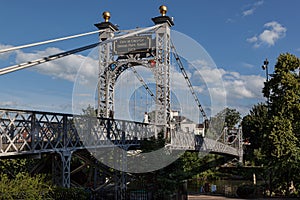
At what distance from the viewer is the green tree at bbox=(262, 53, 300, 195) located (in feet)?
58.0

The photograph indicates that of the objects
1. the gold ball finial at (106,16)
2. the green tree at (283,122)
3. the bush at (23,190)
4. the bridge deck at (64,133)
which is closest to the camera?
the bush at (23,190)

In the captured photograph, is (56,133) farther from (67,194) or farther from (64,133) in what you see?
(67,194)

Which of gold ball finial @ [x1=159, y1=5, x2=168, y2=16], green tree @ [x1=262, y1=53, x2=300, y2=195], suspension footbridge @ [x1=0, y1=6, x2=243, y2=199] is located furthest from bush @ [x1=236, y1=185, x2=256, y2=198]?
gold ball finial @ [x1=159, y1=5, x2=168, y2=16]

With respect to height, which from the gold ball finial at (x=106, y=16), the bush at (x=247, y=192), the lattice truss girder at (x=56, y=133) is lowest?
the bush at (x=247, y=192)

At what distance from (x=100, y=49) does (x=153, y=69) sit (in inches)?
148

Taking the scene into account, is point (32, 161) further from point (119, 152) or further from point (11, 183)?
point (11, 183)

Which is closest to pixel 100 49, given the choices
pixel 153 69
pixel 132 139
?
pixel 153 69

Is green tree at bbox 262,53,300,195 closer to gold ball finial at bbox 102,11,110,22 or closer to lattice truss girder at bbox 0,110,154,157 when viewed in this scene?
lattice truss girder at bbox 0,110,154,157

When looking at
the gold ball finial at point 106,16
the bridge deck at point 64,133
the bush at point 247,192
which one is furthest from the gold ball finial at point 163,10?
the bush at point 247,192

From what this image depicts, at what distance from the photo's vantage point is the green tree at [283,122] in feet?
58.0

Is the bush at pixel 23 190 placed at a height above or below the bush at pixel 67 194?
above

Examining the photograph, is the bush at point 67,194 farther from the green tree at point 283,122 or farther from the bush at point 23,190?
the green tree at point 283,122

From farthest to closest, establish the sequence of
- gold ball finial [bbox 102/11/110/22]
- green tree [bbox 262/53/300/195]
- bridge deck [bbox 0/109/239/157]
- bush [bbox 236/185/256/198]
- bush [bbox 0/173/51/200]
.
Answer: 1. gold ball finial [bbox 102/11/110/22]
2. bush [bbox 236/185/256/198]
3. green tree [bbox 262/53/300/195]
4. bridge deck [bbox 0/109/239/157]
5. bush [bbox 0/173/51/200]

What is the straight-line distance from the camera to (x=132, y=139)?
686 inches
